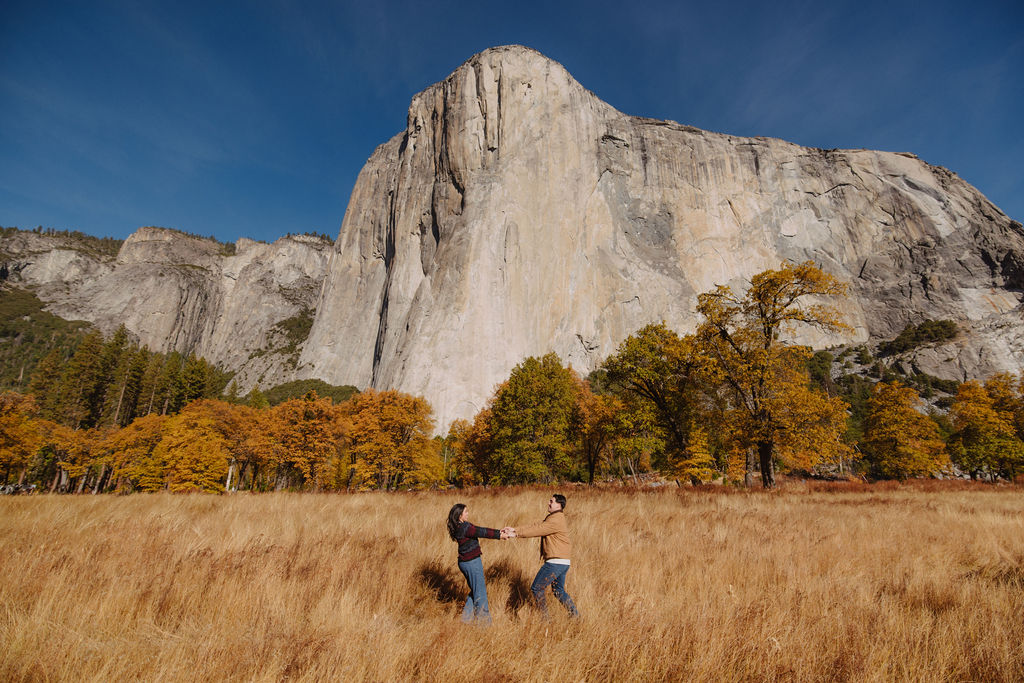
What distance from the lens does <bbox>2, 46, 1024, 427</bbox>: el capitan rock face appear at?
76500 mm

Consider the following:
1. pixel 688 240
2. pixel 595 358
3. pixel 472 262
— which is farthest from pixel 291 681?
pixel 688 240

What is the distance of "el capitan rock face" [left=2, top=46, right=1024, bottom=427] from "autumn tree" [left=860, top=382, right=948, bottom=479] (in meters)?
45.7

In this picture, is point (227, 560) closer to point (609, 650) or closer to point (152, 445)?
point (609, 650)

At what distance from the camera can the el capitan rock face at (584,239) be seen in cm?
7650

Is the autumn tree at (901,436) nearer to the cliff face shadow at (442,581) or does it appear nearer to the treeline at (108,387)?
the cliff face shadow at (442,581)

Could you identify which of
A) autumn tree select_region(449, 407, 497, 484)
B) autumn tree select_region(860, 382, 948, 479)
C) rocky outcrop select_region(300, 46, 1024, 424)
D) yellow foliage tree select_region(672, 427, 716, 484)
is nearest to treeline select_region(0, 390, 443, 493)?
autumn tree select_region(449, 407, 497, 484)

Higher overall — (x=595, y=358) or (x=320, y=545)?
(x=595, y=358)

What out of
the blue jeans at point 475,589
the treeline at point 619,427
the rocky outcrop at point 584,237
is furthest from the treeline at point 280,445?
the blue jeans at point 475,589

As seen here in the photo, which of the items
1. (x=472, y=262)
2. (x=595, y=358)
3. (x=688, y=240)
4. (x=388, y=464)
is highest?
(x=688, y=240)

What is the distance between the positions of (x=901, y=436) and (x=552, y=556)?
42.6m

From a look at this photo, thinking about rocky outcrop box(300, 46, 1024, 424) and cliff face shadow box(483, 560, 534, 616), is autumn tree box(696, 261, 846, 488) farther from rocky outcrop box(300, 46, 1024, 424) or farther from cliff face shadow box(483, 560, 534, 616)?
rocky outcrop box(300, 46, 1024, 424)

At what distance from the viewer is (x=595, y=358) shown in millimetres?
82000

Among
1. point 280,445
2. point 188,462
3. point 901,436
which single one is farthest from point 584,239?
point 188,462

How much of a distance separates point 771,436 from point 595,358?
64.9 meters
